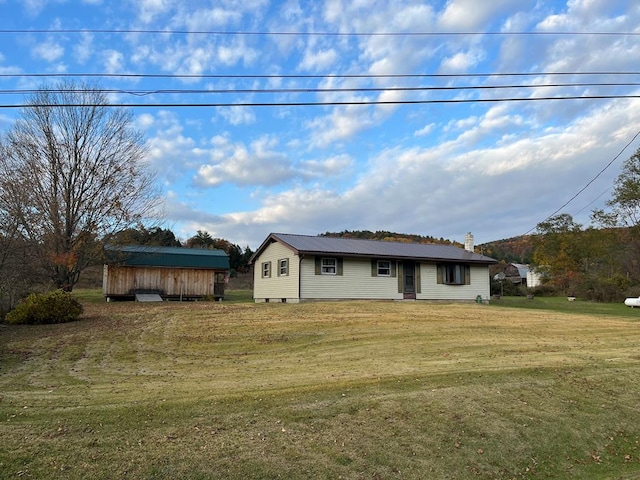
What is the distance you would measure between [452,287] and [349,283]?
703 cm

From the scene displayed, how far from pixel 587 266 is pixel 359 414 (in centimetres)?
5533

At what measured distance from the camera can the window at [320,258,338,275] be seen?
2356 centimetres

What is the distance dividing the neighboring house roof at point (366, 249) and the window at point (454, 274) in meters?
0.56

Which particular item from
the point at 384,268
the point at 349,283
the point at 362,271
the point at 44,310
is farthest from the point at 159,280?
the point at 44,310

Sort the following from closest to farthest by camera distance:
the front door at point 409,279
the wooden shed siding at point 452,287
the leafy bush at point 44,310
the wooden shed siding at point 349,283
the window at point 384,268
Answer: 1. the leafy bush at point 44,310
2. the wooden shed siding at point 349,283
3. the window at point 384,268
4. the front door at point 409,279
5. the wooden shed siding at point 452,287

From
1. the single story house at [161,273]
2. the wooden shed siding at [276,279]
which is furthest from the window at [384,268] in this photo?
the single story house at [161,273]

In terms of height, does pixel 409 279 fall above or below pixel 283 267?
below

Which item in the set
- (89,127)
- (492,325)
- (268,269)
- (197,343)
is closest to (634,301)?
(492,325)

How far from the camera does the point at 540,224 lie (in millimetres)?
60438

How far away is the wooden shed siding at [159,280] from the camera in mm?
31766

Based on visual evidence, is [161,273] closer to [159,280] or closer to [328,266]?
[159,280]

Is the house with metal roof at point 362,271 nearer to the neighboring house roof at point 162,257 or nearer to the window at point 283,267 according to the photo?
the window at point 283,267

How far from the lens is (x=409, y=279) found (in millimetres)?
26250

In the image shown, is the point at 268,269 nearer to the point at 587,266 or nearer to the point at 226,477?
the point at 226,477
